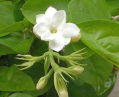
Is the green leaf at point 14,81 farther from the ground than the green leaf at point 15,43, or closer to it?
closer to it

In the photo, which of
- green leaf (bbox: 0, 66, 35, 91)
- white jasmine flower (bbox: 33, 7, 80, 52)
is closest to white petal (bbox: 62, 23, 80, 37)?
white jasmine flower (bbox: 33, 7, 80, 52)

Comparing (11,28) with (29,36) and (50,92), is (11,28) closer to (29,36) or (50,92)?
(29,36)

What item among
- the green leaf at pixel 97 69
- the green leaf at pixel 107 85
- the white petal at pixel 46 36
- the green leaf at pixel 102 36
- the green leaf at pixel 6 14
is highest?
the white petal at pixel 46 36

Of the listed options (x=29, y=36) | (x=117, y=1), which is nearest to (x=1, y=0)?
(x=29, y=36)

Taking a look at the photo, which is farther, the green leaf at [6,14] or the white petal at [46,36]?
the green leaf at [6,14]

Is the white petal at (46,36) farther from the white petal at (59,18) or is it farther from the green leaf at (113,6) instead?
the green leaf at (113,6)

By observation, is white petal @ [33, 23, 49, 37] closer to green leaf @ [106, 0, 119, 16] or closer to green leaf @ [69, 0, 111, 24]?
green leaf @ [69, 0, 111, 24]

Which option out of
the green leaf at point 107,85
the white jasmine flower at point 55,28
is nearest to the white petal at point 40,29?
the white jasmine flower at point 55,28
